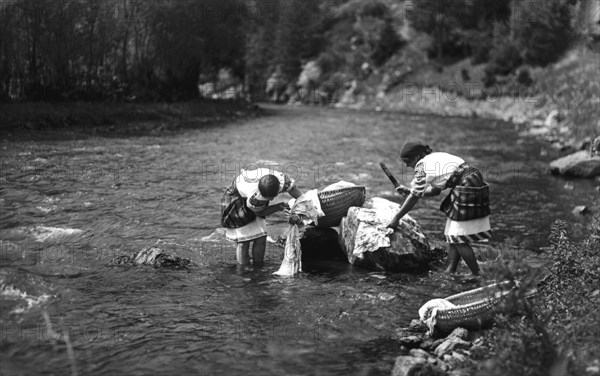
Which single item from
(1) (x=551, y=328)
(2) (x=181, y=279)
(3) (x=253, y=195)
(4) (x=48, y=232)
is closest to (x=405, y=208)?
(3) (x=253, y=195)

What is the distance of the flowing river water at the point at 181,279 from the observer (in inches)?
231

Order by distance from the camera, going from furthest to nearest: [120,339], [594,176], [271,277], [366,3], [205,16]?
[366,3] → [205,16] → [594,176] → [271,277] → [120,339]

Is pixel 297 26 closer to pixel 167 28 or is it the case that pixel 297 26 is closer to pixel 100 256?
pixel 167 28

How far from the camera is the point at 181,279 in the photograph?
27.1ft

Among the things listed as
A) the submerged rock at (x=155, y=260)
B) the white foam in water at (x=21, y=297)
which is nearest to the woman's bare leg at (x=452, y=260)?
the submerged rock at (x=155, y=260)

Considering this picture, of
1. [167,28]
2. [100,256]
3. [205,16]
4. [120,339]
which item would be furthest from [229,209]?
[205,16]

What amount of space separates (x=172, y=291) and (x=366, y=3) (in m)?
73.7

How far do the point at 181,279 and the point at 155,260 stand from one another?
2.31 feet

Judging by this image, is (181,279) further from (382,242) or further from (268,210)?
(382,242)

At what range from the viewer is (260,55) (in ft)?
265

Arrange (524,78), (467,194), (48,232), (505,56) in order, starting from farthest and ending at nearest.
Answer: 1. (505,56)
2. (524,78)
3. (48,232)
4. (467,194)

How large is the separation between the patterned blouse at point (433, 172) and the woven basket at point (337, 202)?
1.48m

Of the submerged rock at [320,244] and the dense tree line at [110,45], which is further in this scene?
the dense tree line at [110,45]

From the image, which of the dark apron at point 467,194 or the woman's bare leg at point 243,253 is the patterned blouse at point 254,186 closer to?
the woman's bare leg at point 243,253
